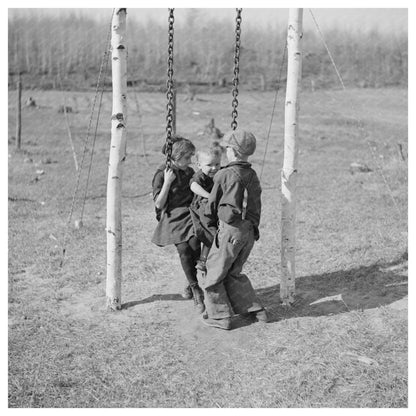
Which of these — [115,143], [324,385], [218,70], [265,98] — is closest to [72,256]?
[115,143]

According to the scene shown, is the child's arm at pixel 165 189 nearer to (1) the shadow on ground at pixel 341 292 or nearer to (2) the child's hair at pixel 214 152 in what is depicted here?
(2) the child's hair at pixel 214 152

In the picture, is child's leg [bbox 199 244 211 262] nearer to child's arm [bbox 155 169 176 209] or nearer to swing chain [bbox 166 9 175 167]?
child's arm [bbox 155 169 176 209]

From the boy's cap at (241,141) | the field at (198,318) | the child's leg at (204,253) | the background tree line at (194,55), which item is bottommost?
the field at (198,318)

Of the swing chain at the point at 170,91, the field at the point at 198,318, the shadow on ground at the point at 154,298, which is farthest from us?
the shadow on ground at the point at 154,298

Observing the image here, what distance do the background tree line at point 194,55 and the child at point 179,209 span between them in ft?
77.7

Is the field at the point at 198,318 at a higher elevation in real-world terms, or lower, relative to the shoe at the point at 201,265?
lower

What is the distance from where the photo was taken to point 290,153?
577cm

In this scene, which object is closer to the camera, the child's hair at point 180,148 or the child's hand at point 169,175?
the child's hand at point 169,175

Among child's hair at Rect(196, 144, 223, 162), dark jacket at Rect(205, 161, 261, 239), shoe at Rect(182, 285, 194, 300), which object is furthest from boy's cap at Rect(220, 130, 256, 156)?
shoe at Rect(182, 285, 194, 300)

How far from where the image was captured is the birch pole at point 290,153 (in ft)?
18.2

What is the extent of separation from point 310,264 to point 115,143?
9.95 feet

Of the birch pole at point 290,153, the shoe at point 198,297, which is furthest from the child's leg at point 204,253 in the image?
the birch pole at point 290,153

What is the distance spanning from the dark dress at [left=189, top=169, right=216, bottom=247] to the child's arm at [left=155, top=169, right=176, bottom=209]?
204 mm

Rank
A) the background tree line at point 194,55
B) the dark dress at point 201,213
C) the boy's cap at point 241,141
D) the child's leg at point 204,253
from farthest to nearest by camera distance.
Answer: the background tree line at point 194,55, the child's leg at point 204,253, the dark dress at point 201,213, the boy's cap at point 241,141
